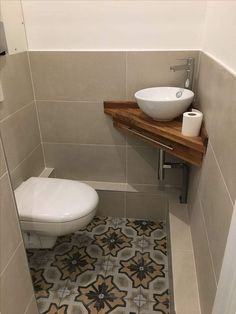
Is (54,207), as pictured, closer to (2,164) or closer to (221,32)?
(2,164)

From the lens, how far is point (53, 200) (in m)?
1.43

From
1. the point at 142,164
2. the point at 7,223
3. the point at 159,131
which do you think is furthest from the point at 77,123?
the point at 7,223

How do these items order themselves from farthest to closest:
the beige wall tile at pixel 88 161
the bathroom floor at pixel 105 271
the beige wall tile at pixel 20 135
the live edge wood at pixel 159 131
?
the beige wall tile at pixel 88 161 < the beige wall tile at pixel 20 135 < the bathroom floor at pixel 105 271 < the live edge wood at pixel 159 131

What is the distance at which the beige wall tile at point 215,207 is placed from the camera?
83 cm

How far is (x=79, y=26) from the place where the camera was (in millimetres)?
1569

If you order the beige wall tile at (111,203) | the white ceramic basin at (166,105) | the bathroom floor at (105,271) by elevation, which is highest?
the white ceramic basin at (166,105)

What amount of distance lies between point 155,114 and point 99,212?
0.97 meters

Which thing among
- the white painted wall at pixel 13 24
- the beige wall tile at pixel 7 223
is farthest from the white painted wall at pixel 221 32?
the white painted wall at pixel 13 24

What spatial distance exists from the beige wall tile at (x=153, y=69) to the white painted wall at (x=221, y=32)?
0.67ft

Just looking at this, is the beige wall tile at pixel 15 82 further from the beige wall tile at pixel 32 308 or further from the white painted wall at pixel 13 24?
the beige wall tile at pixel 32 308

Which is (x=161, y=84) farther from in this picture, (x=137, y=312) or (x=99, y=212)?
(x=137, y=312)

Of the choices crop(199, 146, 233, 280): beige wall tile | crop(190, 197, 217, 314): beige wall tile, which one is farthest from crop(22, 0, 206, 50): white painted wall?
crop(190, 197, 217, 314): beige wall tile

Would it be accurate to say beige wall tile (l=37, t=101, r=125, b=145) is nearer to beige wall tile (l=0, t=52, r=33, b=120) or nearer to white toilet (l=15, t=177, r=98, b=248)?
beige wall tile (l=0, t=52, r=33, b=120)

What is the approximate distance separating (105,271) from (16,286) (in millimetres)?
767
